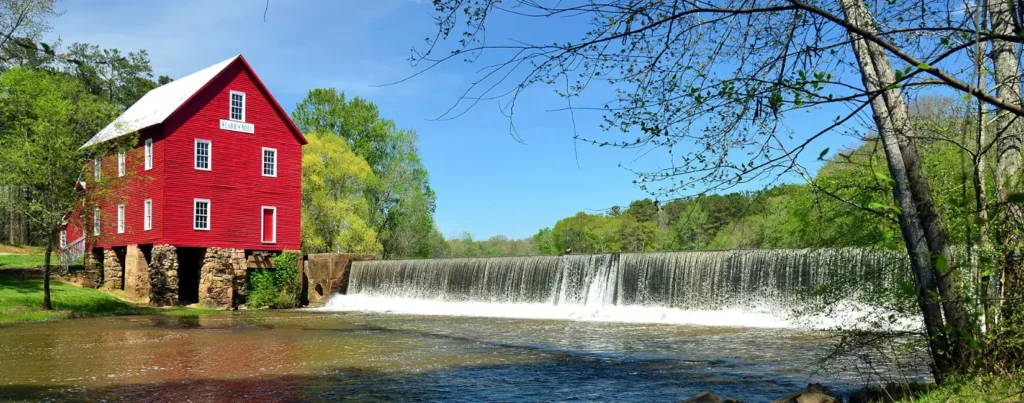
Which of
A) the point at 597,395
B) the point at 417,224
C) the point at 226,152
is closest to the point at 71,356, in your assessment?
the point at 597,395

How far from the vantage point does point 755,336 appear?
1550 centimetres

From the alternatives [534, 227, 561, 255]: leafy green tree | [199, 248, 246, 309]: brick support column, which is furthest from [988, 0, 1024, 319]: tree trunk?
[534, 227, 561, 255]: leafy green tree

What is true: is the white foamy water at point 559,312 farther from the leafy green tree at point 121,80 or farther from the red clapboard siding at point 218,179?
the leafy green tree at point 121,80

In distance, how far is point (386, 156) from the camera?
50125 millimetres

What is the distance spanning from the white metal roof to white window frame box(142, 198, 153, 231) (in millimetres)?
2647

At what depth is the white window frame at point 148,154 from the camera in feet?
93.9

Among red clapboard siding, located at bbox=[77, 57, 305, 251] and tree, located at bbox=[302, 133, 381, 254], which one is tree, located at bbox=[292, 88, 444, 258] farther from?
red clapboard siding, located at bbox=[77, 57, 305, 251]

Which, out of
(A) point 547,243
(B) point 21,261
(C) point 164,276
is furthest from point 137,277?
A: (A) point 547,243

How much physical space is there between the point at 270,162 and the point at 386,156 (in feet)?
63.5

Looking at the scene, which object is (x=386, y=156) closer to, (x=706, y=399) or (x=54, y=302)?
(x=54, y=302)

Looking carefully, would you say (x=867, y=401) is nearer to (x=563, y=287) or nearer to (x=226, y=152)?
(x=563, y=287)

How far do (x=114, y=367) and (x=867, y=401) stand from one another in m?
10.4

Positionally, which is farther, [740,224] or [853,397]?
[740,224]

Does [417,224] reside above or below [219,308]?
above
